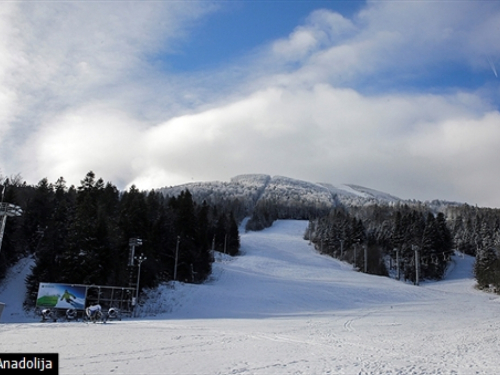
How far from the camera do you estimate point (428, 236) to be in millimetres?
82812

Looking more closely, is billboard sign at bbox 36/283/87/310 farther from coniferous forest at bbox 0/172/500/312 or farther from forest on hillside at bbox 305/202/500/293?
forest on hillside at bbox 305/202/500/293

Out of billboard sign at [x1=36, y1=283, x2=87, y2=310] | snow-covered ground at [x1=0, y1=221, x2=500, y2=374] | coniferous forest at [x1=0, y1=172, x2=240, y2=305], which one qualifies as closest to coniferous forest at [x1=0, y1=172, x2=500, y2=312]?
coniferous forest at [x1=0, y1=172, x2=240, y2=305]

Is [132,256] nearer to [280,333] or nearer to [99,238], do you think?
[99,238]

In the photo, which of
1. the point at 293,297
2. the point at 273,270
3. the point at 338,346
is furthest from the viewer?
the point at 273,270

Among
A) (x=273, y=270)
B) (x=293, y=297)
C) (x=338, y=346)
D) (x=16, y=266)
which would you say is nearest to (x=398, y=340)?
(x=338, y=346)

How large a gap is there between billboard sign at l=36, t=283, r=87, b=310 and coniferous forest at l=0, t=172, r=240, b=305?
5.48 m

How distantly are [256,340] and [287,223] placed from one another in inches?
5747

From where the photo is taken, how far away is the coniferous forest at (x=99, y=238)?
1561 inches

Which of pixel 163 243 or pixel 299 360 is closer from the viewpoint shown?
pixel 299 360

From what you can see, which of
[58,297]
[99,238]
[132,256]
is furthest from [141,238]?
[58,297]

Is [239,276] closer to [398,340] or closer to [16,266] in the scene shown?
[16,266]

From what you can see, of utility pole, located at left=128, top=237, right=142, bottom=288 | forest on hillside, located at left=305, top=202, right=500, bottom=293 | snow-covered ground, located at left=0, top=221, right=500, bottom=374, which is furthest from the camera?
forest on hillside, located at left=305, top=202, right=500, bottom=293

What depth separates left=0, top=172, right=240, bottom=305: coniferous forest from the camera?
3966cm

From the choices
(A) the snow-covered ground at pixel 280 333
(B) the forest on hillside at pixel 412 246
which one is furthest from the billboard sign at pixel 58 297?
(B) the forest on hillside at pixel 412 246
